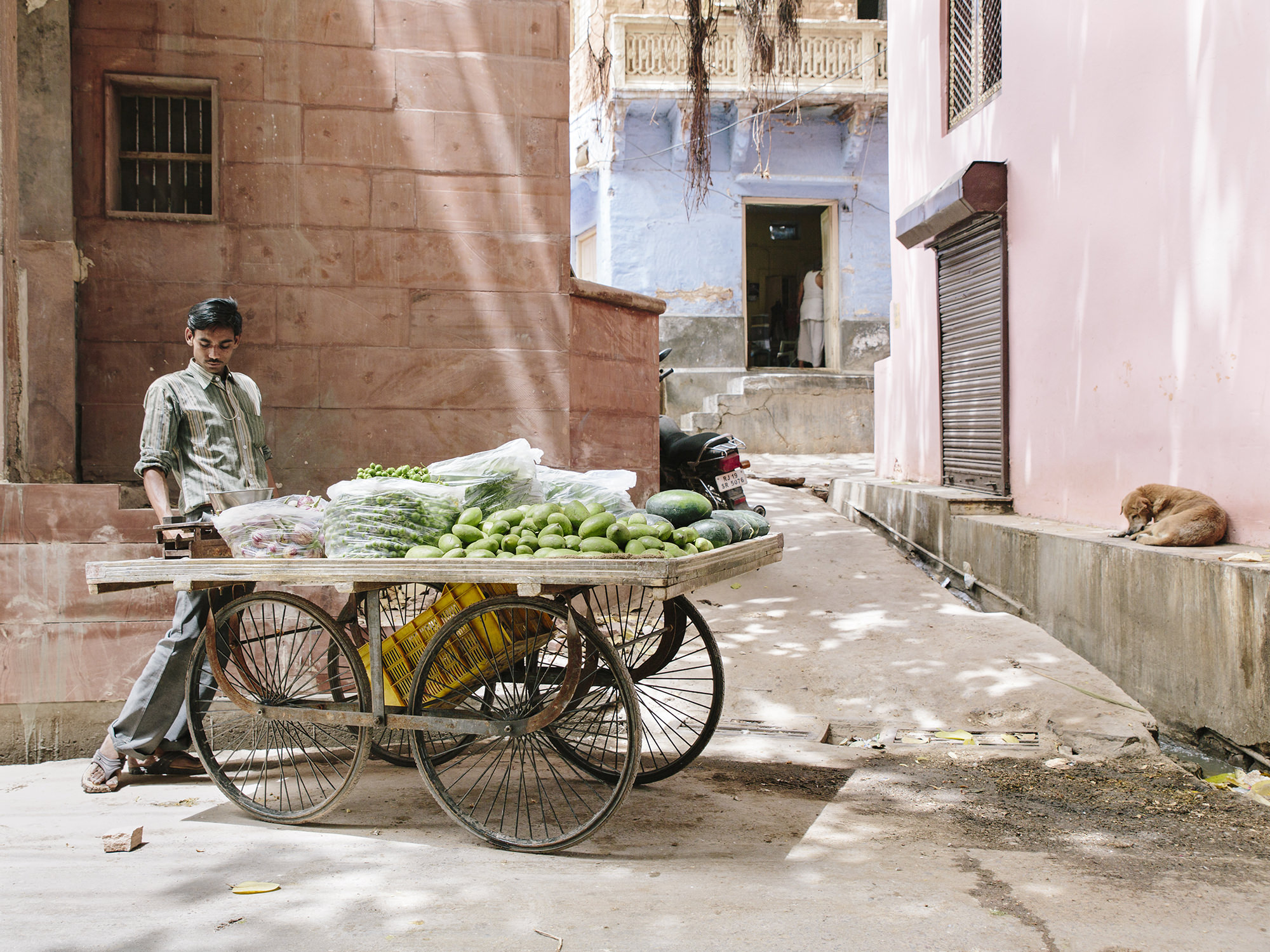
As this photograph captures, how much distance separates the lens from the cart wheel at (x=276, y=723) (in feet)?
11.0

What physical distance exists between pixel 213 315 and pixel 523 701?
2062mm

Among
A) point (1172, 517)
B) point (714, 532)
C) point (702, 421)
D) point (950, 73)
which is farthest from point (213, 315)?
point (702, 421)

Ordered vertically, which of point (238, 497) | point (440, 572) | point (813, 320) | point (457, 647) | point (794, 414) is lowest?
point (457, 647)

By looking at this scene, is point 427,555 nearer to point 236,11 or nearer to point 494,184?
point 494,184

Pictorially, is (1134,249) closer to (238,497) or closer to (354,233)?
(354,233)

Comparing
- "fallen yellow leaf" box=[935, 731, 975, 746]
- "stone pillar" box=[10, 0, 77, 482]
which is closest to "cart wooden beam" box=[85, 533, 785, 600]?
"fallen yellow leaf" box=[935, 731, 975, 746]

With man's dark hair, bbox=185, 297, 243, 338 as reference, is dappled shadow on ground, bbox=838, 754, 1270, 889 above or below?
below

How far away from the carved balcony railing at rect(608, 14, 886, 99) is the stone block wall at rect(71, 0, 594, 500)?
9374 millimetres

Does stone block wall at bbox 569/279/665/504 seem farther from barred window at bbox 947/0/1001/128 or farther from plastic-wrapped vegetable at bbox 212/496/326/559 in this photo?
barred window at bbox 947/0/1001/128

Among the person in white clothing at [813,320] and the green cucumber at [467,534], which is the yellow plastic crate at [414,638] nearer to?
the green cucumber at [467,534]

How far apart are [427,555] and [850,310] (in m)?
13.6

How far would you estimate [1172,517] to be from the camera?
5.14 m

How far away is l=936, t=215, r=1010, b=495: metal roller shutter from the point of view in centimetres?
792

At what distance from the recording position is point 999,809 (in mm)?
3611
